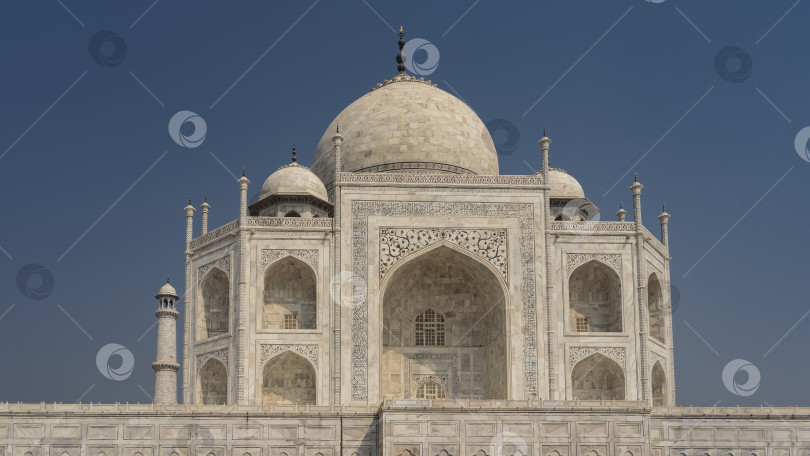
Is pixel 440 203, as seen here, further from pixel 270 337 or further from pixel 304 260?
pixel 270 337

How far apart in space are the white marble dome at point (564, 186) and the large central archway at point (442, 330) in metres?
5.20

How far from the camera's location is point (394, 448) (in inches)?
904

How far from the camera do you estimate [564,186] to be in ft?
111

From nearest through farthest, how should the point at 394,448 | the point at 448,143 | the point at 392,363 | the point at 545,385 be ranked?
the point at 394,448 < the point at 545,385 < the point at 392,363 < the point at 448,143

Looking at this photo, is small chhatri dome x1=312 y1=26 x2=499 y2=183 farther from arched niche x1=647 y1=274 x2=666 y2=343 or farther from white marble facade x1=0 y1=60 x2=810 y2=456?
arched niche x1=647 y1=274 x2=666 y2=343

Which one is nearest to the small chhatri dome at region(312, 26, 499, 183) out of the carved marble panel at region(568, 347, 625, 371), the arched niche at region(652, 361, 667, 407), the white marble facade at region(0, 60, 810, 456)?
the white marble facade at region(0, 60, 810, 456)

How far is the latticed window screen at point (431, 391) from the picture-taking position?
29.9m

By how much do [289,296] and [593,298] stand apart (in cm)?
913

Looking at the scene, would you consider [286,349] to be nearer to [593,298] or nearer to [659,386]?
[593,298]

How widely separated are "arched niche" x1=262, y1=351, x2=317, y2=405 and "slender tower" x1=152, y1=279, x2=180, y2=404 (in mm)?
11983

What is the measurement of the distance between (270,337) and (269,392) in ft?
5.56

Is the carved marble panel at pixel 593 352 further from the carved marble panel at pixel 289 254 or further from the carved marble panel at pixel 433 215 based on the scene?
the carved marble panel at pixel 289 254

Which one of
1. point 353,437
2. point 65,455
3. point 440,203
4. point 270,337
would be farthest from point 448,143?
point 65,455

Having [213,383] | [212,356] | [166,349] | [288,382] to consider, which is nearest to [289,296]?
[288,382]
